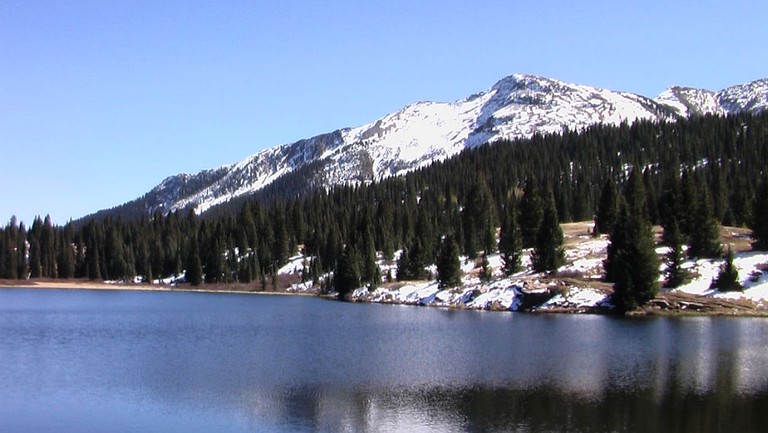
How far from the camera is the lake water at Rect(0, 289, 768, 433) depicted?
3725 centimetres

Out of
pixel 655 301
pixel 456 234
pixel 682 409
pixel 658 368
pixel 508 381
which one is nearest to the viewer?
pixel 682 409

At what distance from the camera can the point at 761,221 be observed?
11100 cm

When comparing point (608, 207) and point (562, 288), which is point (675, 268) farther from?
point (608, 207)

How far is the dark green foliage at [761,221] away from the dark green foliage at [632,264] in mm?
22090

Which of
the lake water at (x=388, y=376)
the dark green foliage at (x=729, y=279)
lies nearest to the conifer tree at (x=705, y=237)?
the dark green foliage at (x=729, y=279)

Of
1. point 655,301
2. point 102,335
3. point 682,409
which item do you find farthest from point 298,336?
point 655,301

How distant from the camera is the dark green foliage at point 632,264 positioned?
94812mm

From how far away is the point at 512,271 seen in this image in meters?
126

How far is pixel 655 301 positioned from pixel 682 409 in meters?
59.9

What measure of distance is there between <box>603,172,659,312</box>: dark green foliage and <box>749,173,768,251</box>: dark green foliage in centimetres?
2209

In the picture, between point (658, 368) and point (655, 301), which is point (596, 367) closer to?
point (658, 368)

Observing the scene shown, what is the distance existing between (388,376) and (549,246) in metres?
73.3

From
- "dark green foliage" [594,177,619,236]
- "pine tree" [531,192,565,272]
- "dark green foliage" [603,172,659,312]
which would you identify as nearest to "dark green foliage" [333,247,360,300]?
"pine tree" [531,192,565,272]

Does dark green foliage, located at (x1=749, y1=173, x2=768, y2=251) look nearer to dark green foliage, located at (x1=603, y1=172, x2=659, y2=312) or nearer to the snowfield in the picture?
the snowfield
